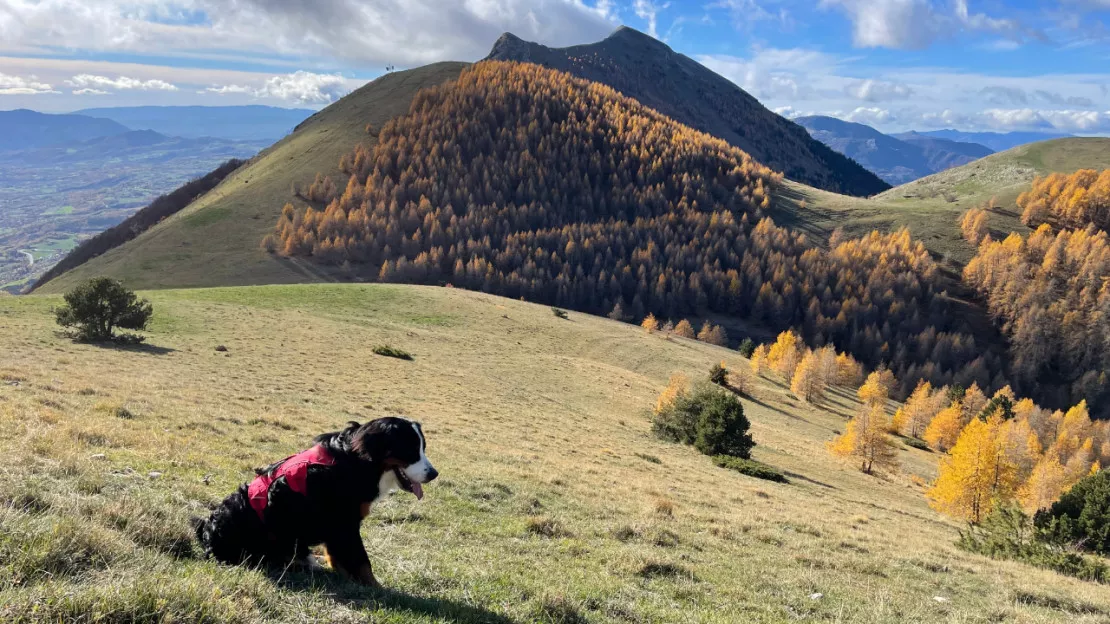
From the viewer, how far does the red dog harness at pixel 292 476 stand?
225 inches

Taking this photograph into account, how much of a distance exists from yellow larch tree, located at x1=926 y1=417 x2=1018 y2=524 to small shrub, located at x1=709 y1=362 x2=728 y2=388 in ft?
99.9

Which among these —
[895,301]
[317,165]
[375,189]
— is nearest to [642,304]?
[895,301]

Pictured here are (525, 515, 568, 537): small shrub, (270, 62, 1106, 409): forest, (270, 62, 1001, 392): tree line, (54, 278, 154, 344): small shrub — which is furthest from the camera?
(270, 62, 1001, 392): tree line

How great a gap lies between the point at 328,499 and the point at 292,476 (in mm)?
472

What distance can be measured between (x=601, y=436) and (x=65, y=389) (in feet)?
75.4

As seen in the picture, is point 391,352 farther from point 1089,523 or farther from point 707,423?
point 1089,523

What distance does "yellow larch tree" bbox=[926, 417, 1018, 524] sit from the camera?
3366 centimetres

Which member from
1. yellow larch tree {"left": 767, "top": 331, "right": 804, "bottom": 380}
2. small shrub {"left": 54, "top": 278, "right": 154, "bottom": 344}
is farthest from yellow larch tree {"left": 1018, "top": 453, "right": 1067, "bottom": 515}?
small shrub {"left": 54, "top": 278, "right": 154, "bottom": 344}

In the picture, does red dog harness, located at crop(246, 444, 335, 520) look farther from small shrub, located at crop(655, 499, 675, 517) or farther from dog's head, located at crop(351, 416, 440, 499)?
small shrub, located at crop(655, 499, 675, 517)

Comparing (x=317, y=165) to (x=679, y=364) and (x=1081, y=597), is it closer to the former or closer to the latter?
(x=679, y=364)

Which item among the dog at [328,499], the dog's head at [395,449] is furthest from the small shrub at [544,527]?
the dog's head at [395,449]

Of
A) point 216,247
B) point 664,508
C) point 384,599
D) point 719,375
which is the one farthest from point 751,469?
point 216,247

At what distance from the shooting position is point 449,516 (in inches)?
430

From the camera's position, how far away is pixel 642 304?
16038 cm
